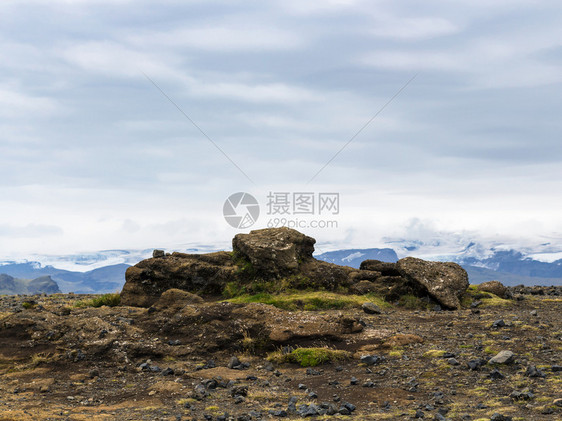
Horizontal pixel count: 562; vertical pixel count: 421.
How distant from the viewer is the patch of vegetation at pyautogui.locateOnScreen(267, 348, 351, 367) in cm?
1753

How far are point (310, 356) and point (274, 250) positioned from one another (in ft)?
39.0

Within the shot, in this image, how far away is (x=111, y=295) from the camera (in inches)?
1166

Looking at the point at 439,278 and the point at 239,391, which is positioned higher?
the point at 439,278

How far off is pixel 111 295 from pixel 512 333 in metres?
22.6

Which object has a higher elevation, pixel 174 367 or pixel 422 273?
pixel 422 273

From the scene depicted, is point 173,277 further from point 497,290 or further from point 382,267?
point 497,290

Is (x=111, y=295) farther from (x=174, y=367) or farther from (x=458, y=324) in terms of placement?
(x=458, y=324)

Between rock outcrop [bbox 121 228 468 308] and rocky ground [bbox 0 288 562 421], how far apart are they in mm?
4014

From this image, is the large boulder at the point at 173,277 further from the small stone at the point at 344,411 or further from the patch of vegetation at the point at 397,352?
the small stone at the point at 344,411

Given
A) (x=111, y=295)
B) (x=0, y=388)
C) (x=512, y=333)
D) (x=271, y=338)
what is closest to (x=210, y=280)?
(x=111, y=295)

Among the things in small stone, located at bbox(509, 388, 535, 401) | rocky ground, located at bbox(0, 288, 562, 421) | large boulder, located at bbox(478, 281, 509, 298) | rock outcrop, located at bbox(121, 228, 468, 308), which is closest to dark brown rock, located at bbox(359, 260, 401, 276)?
rock outcrop, located at bbox(121, 228, 468, 308)

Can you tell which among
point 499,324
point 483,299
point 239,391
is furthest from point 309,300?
point 239,391

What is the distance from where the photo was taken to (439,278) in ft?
92.7

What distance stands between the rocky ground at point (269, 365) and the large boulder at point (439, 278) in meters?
2.30
